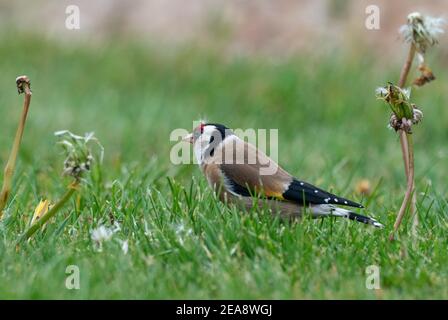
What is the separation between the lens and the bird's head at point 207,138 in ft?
15.5

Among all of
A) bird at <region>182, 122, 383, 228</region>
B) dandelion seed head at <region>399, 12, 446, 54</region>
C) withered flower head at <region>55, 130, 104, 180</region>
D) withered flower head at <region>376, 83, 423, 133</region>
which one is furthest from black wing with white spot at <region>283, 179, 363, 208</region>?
withered flower head at <region>55, 130, 104, 180</region>

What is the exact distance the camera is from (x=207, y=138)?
4.77 metres

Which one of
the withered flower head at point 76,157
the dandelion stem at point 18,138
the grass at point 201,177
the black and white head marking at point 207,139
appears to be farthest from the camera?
the black and white head marking at point 207,139

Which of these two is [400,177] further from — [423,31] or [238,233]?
[238,233]

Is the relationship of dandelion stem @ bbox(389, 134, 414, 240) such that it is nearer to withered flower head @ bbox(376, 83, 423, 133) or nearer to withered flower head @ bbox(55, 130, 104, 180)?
withered flower head @ bbox(376, 83, 423, 133)

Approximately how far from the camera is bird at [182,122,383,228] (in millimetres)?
4344

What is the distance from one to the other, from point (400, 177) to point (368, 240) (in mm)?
3246

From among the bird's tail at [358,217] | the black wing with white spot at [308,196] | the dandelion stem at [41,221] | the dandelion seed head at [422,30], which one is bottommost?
the dandelion stem at [41,221]

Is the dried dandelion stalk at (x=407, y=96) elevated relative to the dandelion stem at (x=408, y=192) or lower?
elevated

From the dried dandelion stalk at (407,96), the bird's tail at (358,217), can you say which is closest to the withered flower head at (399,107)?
the dried dandelion stalk at (407,96)

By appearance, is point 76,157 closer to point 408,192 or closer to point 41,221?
point 41,221

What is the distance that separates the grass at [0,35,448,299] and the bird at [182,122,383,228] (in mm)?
80

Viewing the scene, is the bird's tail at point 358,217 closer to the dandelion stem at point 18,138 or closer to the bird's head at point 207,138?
the bird's head at point 207,138

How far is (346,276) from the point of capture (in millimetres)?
3730
